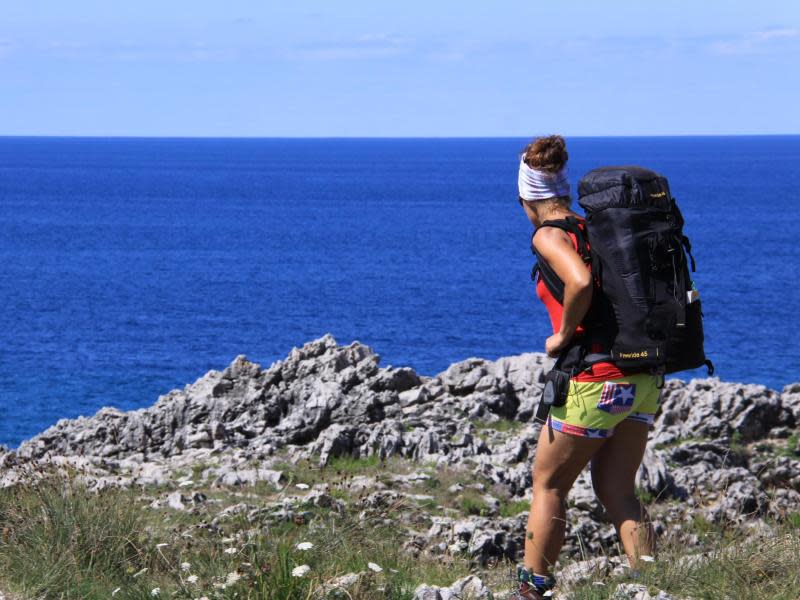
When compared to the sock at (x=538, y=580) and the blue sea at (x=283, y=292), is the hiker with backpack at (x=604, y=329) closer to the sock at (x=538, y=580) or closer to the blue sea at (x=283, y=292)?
the sock at (x=538, y=580)

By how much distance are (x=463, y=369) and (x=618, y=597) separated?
31.6 feet

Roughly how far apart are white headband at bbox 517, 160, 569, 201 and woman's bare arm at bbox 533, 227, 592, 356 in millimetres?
319

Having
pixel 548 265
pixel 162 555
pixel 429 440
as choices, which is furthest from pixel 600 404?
pixel 429 440

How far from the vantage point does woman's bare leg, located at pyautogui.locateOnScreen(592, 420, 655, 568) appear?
22.3 ft

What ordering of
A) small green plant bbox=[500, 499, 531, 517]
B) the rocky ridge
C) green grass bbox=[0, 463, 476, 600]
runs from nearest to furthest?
green grass bbox=[0, 463, 476, 600]
the rocky ridge
small green plant bbox=[500, 499, 531, 517]

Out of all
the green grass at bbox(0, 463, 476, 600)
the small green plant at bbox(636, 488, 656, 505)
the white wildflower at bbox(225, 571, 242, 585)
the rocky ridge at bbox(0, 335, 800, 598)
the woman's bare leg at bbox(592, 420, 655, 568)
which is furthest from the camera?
the small green plant at bbox(636, 488, 656, 505)

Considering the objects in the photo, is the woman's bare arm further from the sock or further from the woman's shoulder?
the sock

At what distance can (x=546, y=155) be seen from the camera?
6820 mm

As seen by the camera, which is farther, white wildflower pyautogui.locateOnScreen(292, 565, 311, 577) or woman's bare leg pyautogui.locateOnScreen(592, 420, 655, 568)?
woman's bare leg pyautogui.locateOnScreen(592, 420, 655, 568)

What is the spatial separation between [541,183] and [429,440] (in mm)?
6223

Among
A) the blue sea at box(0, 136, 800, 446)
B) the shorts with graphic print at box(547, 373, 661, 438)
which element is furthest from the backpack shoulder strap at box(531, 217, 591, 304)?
the blue sea at box(0, 136, 800, 446)

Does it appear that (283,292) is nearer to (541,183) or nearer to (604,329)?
(541,183)

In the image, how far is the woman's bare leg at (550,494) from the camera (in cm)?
668

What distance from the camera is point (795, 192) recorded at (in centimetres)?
18025
